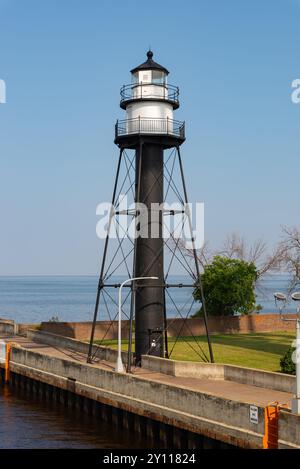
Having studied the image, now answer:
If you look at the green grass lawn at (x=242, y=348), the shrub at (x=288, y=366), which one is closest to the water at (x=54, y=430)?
the shrub at (x=288, y=366)

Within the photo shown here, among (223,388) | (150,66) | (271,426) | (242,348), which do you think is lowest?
(271,426)

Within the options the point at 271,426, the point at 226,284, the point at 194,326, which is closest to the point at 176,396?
the point at 271,426

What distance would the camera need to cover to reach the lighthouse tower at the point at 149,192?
127ft

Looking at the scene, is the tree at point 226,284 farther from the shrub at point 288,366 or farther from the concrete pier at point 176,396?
the shrub at point 288,366

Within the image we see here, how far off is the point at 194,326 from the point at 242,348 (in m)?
12.2

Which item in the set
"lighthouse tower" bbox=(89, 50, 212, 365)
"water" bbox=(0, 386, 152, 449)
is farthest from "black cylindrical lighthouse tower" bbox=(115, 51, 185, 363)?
"water" bbox=(0, 386, 152, 449)

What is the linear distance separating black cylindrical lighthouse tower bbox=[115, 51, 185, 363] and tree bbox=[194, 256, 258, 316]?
25.3m

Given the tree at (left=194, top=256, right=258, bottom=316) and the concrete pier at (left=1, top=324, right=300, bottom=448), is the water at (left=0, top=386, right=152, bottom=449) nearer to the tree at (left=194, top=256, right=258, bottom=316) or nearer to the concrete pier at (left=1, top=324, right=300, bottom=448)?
the concrete pier at (left=1, top=324, right=300, bottom=448)

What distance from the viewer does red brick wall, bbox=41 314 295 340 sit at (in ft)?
191

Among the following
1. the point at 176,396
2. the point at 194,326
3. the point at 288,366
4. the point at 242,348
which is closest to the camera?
the point at 176,396

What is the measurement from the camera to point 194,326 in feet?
202

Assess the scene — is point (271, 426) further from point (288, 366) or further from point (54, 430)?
point (54, 430)

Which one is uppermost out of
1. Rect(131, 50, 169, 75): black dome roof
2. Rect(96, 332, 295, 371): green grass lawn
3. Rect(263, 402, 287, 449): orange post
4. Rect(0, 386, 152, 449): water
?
Rect(131, 50, 169, 75): black dome roof

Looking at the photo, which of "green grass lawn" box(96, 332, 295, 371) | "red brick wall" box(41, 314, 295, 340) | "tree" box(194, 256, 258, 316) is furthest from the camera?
"tree" box(194, 256, 258, 316)
